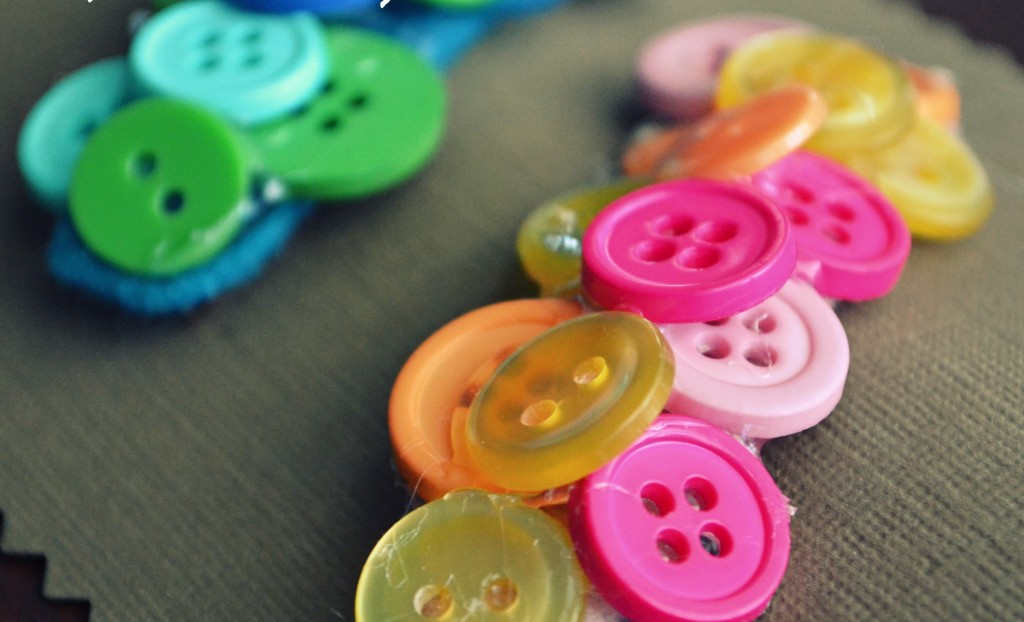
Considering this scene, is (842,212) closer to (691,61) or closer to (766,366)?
(766,366)

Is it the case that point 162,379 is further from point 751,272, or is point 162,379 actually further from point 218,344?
point 751,272

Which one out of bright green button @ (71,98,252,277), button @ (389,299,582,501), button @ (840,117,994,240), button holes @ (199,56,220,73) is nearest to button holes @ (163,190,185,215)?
bright green button @ (71,98,252,277)

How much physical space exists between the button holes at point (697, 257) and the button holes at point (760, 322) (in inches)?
2.2

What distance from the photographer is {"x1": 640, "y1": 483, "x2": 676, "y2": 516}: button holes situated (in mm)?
526

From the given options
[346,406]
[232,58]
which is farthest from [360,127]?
[346,406]

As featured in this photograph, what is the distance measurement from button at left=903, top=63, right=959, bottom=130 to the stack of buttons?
513 mm

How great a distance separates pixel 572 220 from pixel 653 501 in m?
0.29

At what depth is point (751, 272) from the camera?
21.6 inches

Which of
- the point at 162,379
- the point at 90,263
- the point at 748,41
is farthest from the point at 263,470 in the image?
the point at 748,41

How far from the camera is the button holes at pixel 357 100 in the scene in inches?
33.7

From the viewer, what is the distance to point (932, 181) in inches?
31.3

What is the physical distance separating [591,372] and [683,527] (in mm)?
113

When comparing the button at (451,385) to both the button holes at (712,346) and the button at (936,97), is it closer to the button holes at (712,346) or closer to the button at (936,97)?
the button holes at (712,346)

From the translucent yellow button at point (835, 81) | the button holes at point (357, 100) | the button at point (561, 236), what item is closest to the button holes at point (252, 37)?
the button holes at point (357, 100)
